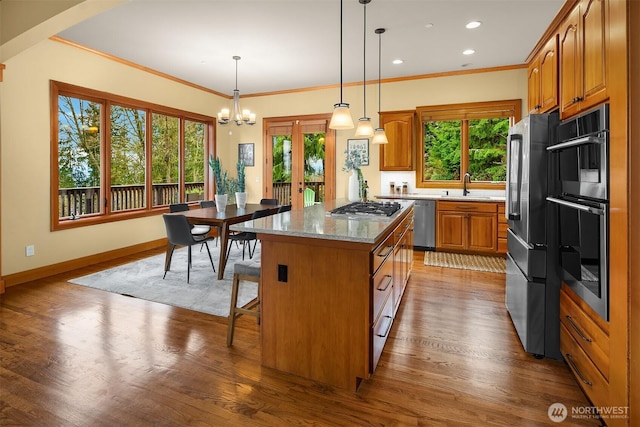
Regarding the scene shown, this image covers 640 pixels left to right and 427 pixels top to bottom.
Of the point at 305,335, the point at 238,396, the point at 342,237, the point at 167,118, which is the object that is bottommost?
the point at 238,396

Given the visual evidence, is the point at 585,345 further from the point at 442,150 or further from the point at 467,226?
the point at 442,150

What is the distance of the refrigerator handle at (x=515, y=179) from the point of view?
8.49 ft

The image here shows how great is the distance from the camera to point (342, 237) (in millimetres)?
1889

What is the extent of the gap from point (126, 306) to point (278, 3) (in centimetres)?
326

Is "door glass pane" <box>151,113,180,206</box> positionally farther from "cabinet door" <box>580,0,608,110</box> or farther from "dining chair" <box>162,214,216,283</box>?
"cabinet door" <box>580,0,608,110</box>

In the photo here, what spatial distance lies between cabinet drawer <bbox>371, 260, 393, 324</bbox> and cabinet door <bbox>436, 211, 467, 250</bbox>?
3.30 meters

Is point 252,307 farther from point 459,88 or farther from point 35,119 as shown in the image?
point 459,88

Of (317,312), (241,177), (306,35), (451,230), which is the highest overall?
(306,35)

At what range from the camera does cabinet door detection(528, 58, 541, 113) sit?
2.90 m

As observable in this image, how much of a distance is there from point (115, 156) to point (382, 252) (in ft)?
15.7

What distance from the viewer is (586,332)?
1908 mm

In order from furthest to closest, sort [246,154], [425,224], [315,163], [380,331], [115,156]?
[246,154], [315,163], [425,224], [115,156], [380,331]

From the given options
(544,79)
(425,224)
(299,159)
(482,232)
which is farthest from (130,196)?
(544,79)

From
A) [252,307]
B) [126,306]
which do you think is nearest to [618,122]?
[252,307]
